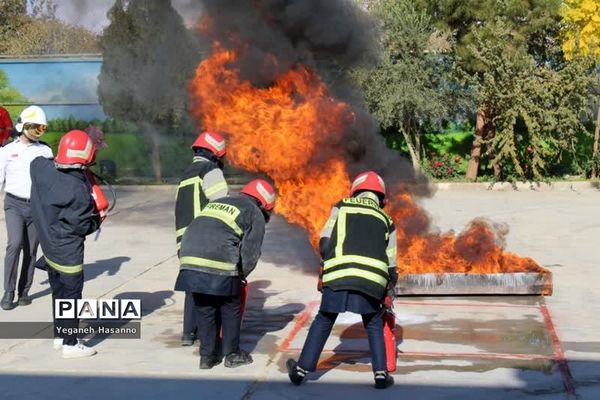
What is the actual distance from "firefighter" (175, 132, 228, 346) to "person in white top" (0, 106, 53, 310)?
171cm

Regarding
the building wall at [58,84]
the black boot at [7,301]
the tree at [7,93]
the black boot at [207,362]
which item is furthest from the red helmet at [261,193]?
the tree at [7,93]

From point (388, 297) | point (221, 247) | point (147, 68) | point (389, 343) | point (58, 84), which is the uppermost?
point (147, 68)

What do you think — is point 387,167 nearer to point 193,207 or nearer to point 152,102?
point 193,207

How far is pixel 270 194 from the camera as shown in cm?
611

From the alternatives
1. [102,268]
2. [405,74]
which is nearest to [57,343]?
[102,268]

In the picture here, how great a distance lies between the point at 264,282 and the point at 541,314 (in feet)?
10.2

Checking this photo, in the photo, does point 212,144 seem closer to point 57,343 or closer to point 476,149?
point 57,343

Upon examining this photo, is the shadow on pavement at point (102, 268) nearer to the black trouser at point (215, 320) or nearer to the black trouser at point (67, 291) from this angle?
the black trouser at point (67, 291)

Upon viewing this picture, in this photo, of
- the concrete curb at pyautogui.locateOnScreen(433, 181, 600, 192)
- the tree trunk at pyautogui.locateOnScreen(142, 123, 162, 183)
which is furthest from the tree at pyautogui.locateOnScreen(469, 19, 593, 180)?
the tree trunk at pyautogui.locateOnScreen(142, 123, 162, 183)

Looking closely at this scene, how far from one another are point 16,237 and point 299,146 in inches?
111

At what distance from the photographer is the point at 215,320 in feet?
20.1

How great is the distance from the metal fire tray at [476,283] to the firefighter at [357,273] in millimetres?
2743

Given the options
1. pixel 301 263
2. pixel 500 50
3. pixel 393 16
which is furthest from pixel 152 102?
pixel 301 263

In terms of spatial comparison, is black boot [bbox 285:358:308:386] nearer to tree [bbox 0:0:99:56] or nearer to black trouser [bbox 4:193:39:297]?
black trouser [bbox 4:193:39:297]
